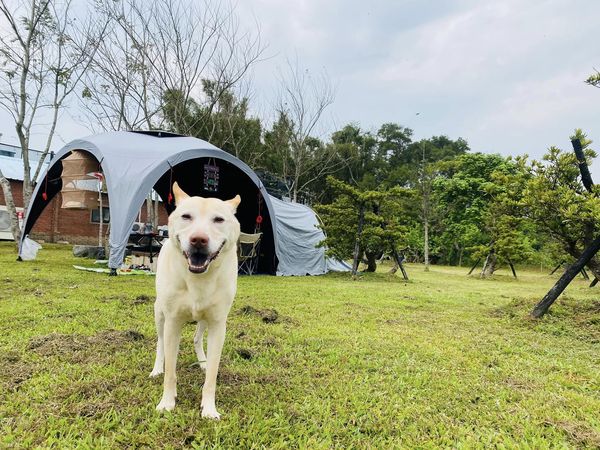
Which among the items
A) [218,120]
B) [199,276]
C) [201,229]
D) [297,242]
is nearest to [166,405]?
[199,276]

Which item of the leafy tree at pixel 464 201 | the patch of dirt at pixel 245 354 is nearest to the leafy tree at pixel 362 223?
the patch of dirt at pixel 245 354

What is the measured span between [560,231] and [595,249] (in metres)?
0.43

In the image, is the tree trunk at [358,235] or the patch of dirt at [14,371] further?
the tree trunk at [358,235]

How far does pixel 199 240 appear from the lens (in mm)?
1785

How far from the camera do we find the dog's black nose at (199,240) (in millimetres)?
1779

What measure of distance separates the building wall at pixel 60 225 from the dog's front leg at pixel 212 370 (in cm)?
1848

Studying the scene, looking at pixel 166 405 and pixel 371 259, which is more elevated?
pixel 371 259

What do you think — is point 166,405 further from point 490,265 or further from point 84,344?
point 490,265

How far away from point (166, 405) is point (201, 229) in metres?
0.93

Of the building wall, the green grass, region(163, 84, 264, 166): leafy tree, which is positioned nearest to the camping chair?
the green grass

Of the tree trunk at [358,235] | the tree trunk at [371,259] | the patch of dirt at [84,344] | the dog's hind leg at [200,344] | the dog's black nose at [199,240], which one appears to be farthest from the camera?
the tree trunk at [371,259]

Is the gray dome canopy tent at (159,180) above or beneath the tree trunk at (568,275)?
above

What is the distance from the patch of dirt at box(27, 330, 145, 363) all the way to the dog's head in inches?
56.1

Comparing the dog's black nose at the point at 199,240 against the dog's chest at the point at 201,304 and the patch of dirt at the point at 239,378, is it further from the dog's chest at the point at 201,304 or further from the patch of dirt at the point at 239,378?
the patch of dirt at the point at 239,378
